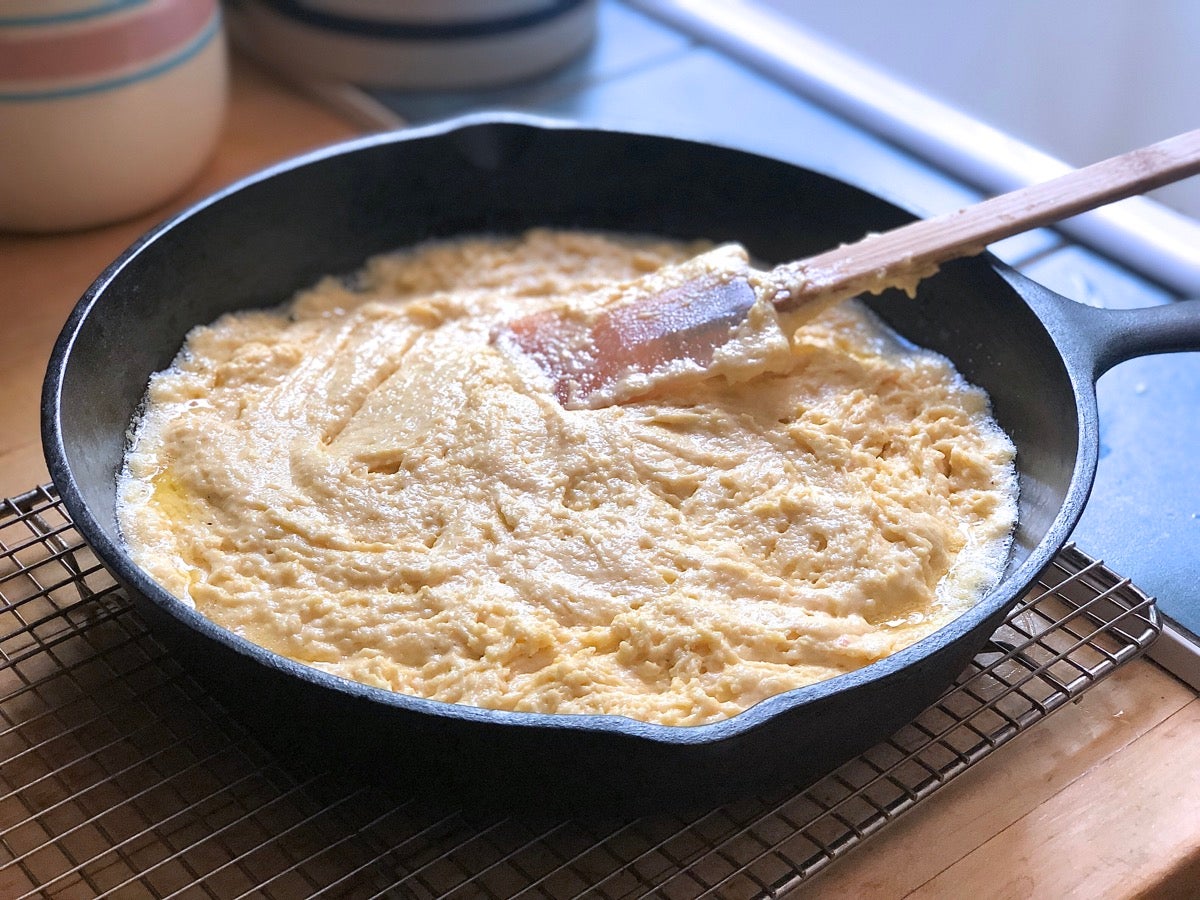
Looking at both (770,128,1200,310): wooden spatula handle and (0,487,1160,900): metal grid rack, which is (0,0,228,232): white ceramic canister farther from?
(770,128,1200,310): wooden spatula handle

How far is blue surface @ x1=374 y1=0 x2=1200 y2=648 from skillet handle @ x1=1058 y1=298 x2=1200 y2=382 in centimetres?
23

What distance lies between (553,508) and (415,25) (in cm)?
122

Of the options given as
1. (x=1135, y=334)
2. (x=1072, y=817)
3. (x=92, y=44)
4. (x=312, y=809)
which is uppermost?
(x=1135, y=334)

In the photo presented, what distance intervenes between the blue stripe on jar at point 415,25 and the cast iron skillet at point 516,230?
22.4 inches

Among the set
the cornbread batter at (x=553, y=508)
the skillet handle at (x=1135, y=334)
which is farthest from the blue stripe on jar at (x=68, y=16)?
the skillet handle at (x=1135, y=334)

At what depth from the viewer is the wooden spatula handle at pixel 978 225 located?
1.37 metres

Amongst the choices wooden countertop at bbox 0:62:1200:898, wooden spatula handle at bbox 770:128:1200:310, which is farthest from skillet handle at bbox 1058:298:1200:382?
wooden countertop at bbox 0:62:1200:898

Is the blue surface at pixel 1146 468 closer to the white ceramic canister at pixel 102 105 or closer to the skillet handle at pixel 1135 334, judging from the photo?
the skillet handle at pixel 1135 334

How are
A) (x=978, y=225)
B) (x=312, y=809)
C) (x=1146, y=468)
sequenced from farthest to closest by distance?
1. (x=1146, y=468)
2. (x=978, y=225)
3. (x=312, y=809)

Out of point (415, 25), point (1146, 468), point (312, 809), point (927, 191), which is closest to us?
point (312, 809)

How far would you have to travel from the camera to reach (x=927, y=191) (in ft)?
6.67

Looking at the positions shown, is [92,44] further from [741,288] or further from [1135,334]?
[1135,334]

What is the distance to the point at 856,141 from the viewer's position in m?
2.15

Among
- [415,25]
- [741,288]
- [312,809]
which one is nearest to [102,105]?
[415,25]
